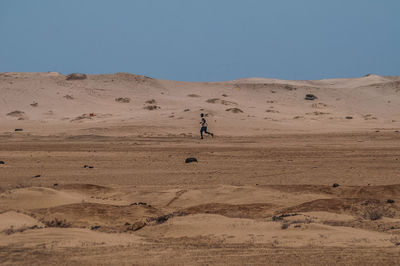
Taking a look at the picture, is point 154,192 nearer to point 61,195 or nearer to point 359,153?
point 61,195

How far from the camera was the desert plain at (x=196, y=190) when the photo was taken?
758 centimetres

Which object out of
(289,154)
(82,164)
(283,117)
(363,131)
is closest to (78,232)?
(82,164)

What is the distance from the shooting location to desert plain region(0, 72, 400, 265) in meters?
7.58

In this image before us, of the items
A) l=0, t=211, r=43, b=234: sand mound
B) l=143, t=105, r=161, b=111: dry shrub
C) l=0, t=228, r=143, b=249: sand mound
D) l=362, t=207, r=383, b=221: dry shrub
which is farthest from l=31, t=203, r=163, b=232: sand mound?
l=143, t=105, r=161, b=111: dry shrub

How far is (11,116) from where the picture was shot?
146ft

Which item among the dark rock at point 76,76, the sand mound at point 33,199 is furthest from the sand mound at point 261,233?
the dark rock at point 76,76

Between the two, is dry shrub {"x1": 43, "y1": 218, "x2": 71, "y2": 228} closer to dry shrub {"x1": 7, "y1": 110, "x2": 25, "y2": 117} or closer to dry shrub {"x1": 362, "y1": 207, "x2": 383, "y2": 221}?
dry shrub {"x1": 362, "y1": 207, "x2": 383, "y2": 221}

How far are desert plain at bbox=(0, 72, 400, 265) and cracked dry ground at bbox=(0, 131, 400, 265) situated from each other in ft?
0.11

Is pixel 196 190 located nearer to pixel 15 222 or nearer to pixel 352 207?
pixel 352 207

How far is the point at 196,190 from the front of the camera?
537 inches

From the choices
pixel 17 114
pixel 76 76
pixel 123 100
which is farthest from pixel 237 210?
pixel 76 76

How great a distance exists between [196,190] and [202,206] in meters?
1.92

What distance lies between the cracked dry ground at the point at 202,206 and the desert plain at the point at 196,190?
35 millimetres

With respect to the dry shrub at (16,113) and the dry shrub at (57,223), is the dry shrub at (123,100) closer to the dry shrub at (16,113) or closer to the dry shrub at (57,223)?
the dry shrub at (16,113)
